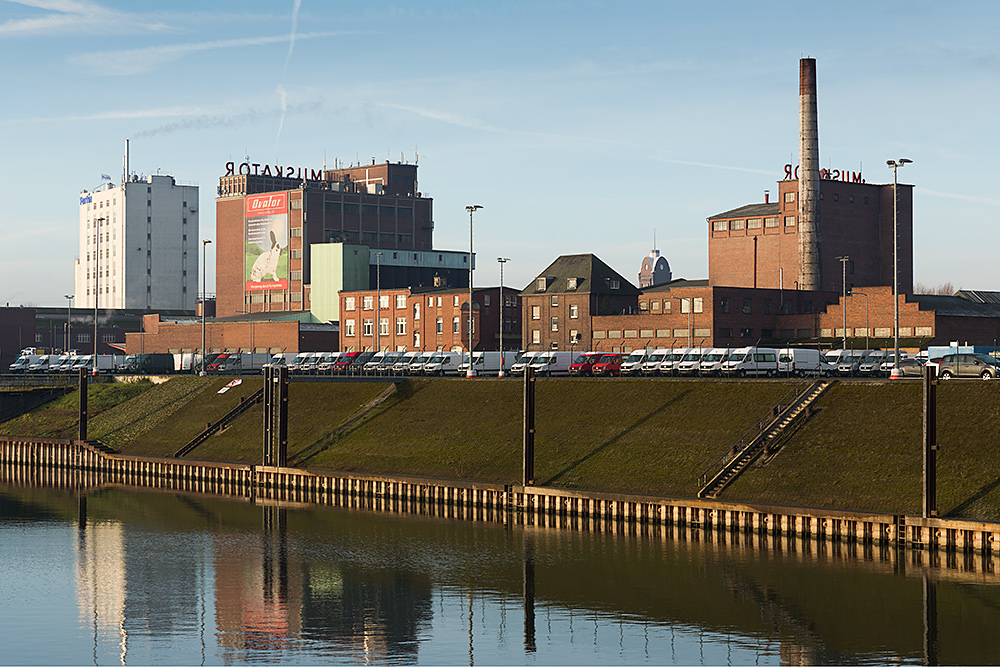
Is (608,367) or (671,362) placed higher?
(671,362)

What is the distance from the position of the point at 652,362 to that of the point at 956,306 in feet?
211

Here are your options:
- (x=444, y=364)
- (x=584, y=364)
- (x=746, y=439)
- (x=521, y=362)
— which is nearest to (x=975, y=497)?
(x=746, y=439)

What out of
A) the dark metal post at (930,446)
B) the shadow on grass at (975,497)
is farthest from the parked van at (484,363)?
the shadow on grass at (975,497)

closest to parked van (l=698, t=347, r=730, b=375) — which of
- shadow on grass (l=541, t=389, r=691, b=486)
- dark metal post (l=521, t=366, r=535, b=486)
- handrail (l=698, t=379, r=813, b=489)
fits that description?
shadow on grass (l=541, t=389, r=691, b=486)

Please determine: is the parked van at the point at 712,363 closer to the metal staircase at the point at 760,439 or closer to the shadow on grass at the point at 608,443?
the shadow on grass at the point at 608,443

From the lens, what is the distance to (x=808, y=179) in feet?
516

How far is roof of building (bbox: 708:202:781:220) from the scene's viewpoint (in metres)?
177

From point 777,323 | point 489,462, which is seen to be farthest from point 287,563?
point 777,323

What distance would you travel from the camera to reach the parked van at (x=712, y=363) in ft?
309

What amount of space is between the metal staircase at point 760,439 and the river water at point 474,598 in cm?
456

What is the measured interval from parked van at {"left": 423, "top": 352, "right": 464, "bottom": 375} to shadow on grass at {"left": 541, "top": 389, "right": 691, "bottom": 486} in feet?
142

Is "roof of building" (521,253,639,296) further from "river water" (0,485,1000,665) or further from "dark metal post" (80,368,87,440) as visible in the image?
"river water" (0,485,1000,665)

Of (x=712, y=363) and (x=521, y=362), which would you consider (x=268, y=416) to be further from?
(x=712, y=363)

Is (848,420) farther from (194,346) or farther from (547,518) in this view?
(194,346)
